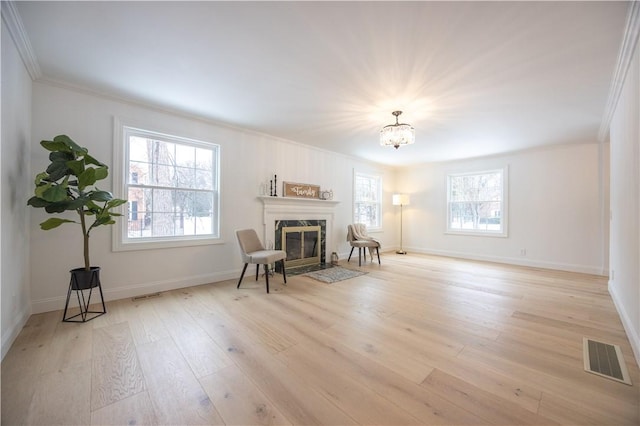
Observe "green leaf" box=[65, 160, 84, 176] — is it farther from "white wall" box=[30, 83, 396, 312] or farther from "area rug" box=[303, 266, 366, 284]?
"area rug" box=[303, 266, 366, 284]

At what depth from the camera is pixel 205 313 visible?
2623 mm

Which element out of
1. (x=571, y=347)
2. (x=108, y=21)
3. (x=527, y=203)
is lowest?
(x=571, y=347)

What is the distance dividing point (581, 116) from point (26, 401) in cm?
577

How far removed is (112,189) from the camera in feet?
9.73

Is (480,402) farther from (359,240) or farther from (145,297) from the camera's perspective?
(359,240)

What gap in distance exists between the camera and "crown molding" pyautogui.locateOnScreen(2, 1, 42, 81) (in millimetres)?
1707

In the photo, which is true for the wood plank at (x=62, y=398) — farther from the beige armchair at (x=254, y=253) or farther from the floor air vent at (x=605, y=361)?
the floor air vent at (x=605, y=361)

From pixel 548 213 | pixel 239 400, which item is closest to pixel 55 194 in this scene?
pixel 239 400

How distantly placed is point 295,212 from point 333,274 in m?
1.32

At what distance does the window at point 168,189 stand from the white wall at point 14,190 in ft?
2.52

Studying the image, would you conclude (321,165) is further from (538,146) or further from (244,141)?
(538,146)

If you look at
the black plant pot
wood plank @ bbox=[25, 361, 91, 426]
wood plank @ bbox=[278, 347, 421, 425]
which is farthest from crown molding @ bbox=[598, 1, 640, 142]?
the black plant pot

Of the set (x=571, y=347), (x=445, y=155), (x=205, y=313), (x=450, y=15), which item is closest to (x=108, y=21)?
(x=450, y=15)

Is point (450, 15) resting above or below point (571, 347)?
above
